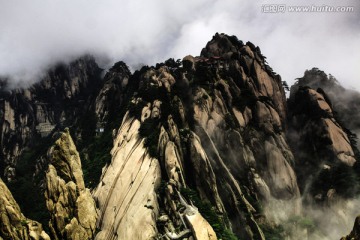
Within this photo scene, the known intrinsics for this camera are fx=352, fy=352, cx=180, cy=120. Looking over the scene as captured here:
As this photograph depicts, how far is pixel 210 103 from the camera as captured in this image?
262ft

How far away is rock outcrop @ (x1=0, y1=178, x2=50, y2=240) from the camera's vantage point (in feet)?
123

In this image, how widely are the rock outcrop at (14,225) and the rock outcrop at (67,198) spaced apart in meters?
1.91

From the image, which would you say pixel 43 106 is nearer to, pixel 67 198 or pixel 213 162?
pixel 213 162

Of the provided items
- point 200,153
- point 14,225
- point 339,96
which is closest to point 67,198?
point 14,225

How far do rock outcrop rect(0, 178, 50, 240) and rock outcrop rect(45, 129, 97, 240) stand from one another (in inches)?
75.1

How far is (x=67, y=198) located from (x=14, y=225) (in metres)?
6.16

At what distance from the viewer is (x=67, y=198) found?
41.6 metres

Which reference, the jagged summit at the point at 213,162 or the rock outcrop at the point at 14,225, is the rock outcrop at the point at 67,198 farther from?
the rock outcrop at the point at 14,225

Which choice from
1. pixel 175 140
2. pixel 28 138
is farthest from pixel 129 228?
pixel 28 138

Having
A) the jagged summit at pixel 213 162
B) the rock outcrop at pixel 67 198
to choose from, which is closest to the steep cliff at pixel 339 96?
the jagged summit at pixel 213 162

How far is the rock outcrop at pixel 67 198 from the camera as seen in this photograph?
39.9m

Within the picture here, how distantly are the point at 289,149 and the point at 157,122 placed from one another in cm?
3151

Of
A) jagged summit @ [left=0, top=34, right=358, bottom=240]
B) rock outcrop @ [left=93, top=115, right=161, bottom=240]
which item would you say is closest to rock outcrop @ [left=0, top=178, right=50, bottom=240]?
jagged summit @ [left=0, top=34, right=358, bottom=240]

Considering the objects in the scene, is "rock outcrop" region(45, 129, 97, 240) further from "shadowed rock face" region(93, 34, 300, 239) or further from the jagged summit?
"shadowed rock face" region(93, 34, 300, 239)
